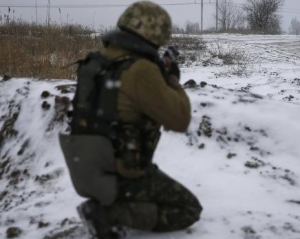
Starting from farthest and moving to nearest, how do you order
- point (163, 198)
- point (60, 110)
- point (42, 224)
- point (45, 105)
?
1. point (45, 105)
2. point (60, 110)
3. point (42, 224)
4. point (163, 198)

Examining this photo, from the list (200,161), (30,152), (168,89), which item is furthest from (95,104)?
(30,152)

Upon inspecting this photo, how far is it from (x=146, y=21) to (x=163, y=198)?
107 cm

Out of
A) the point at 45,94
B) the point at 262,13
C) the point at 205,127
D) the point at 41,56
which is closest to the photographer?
the point at 205,127

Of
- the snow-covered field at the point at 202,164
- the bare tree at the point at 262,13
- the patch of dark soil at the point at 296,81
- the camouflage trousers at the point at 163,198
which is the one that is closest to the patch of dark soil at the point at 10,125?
the snow-covered field at the point at 202,164

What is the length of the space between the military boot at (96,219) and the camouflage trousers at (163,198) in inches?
5.2

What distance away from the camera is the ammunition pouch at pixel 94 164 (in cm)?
233

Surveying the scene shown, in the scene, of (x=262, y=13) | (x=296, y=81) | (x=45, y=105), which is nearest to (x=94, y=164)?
(x=45, y=105)

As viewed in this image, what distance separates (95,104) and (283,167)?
2070mm

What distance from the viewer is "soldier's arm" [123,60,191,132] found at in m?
2.19

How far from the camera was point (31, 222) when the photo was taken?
2996mm

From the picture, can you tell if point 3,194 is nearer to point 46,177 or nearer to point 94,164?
point 46,177

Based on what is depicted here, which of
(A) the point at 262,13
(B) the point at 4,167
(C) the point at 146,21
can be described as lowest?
(B) the point at 4,167

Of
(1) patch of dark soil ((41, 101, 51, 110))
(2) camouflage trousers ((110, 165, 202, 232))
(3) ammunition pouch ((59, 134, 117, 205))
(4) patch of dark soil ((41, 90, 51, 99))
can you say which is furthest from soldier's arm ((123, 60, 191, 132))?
(4) patch of dark soil ((41, 90, 51, 99))

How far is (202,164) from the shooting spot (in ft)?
12.1
